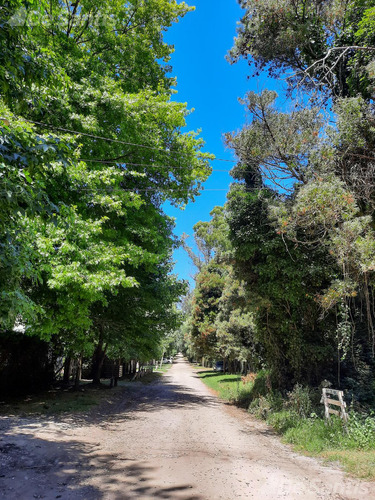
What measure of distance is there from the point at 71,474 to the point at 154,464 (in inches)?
52.4

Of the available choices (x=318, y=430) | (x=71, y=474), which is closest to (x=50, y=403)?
(x=71, y=474)

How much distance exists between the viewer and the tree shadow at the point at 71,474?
3947 millimetres

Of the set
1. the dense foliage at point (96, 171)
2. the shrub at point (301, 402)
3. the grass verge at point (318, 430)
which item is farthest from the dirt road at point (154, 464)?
the dense foliage at point (96, 171)

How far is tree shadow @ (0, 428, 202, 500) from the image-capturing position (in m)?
3.95

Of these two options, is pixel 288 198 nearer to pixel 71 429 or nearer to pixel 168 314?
pixel 168 314

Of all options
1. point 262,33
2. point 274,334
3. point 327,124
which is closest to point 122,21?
point 262,33

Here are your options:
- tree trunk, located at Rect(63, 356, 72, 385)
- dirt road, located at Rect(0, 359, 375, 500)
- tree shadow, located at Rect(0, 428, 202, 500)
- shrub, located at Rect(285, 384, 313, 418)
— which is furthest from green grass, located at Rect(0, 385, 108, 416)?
shrub, located at Rect(285, 384, 313, 418)

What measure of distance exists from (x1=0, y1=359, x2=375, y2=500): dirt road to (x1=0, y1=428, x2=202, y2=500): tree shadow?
13 mm

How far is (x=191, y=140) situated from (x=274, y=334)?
837 centimetres

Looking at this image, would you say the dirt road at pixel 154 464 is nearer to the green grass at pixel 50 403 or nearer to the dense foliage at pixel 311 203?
the green grass at pixel 50 403

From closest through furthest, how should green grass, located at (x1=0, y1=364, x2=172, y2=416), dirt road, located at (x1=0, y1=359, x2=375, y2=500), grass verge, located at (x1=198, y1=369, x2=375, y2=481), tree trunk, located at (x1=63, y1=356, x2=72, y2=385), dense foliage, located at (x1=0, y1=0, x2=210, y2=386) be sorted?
dense foliage, located at (x1=0, y1=0, x2=210, y2=386)
dirt road, located at (x1=0, y1=359, x2=375, y2=500)
grass verge, located at (x1=198, y1=369, x2=375, y2=481)
green grass, located at (x1=0, y1=364, x2=172, y2=416)
tree trunk, located at (x1=63, y1=356, x2=72, y2=385)

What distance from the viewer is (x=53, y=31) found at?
10.4 metres

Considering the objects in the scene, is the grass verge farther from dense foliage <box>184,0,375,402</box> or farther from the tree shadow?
the tree shadow

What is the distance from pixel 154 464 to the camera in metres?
5.17
